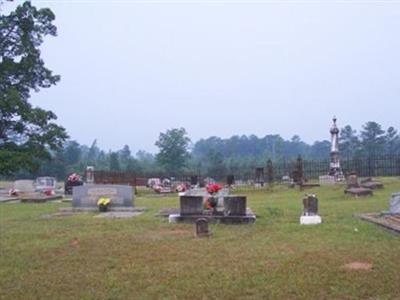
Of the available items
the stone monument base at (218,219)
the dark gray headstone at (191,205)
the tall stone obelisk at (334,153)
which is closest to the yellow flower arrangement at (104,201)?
the stone monument base at (218,219)

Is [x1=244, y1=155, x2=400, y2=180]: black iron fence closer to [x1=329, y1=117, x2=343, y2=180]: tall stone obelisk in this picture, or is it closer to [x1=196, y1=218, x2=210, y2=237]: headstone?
[x1=329, y1=117, x2=343, y2=180]: tall stone obelisk

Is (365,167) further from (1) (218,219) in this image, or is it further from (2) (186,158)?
(2) (186,158)

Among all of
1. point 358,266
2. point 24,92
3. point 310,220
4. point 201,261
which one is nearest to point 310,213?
point 310,220

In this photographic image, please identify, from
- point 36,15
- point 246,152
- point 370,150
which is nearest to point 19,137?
point 36,15

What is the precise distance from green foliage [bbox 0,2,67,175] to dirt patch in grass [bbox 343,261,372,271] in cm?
476

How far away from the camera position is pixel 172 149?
217 ft

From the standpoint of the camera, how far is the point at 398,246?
374 inches

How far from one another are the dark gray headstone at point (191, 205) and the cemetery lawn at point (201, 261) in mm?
656

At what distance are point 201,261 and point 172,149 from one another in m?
57.6

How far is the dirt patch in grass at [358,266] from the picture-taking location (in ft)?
25.4

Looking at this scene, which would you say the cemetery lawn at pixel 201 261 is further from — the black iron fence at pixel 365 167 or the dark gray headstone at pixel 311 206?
the black iron fence at pixel 365 167

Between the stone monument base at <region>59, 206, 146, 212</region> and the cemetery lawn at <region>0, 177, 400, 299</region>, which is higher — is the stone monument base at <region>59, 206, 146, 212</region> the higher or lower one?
the higher one

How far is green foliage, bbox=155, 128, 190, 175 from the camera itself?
217ft

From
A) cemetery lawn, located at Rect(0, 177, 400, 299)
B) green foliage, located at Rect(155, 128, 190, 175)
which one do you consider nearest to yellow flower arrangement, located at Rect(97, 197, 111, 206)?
cemetery lawn, located at Rect(0, 177, 400, 299)
